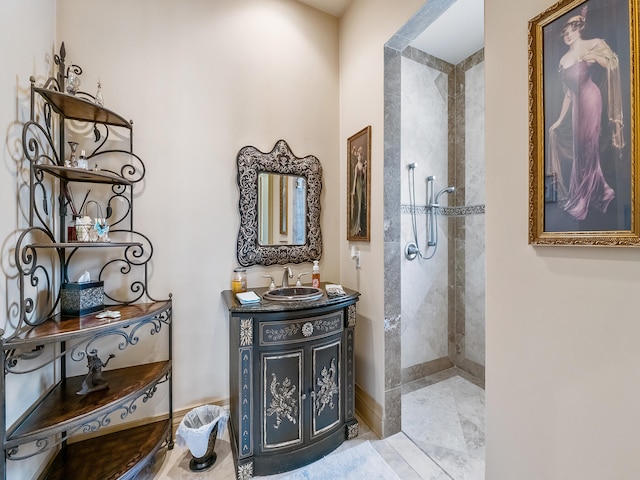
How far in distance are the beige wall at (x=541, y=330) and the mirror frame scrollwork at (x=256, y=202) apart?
1.38m

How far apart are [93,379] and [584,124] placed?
2.51 metres

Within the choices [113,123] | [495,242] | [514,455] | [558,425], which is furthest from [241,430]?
[113,123]

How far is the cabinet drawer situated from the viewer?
1.62 m

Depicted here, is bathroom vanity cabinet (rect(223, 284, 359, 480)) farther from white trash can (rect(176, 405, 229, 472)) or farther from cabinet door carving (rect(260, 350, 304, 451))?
white trash can (rect(176, 405, 229, 472))

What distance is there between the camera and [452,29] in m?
2.37

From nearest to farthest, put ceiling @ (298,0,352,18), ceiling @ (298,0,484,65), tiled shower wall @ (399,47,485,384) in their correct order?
ceiling @ (298,0,484,65) → ceiling @ (298,0,352,18) → tiled shower wall @ (399,47,485,384)

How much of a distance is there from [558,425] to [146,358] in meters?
2.22

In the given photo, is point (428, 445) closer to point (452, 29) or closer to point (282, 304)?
point (282, 304)

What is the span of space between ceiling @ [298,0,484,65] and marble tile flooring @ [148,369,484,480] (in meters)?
3.01

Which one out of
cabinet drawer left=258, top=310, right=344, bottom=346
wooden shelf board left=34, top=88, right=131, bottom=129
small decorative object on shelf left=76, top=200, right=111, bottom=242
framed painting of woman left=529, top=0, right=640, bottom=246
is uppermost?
wooden shelf board left=34, top=88, right=131, bottom=129

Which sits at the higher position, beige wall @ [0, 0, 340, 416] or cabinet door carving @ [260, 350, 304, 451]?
beige wall @ [0, 0, 340, 416]

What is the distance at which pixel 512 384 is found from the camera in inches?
44.6

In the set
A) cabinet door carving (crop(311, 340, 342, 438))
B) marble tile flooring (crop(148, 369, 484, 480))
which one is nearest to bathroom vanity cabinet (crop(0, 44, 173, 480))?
marble tile flooring (crop(148, 369, 484, 480))

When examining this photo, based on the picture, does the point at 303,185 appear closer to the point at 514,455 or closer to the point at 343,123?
the point at 343,123
